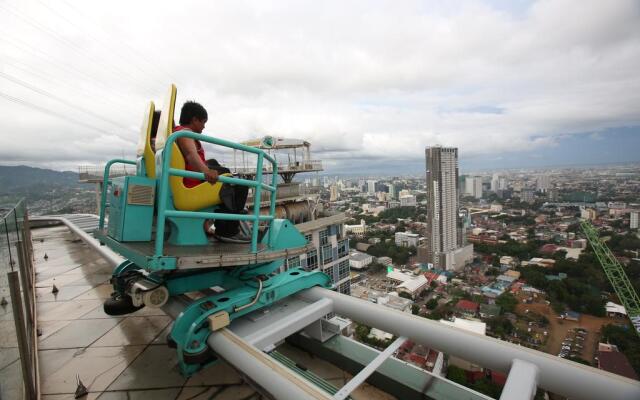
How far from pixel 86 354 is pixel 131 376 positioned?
28.3 inches

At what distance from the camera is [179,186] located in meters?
2.32

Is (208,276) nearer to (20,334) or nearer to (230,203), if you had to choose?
(230,203)

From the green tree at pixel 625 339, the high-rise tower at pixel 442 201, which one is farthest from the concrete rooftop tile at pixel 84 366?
the high-rise tower at pixel 442 201

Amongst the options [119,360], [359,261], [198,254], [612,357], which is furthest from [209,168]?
[359,261]

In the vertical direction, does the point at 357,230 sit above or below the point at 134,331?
below

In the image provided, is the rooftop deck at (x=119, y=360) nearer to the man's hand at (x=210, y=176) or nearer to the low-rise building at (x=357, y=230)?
the man's hand at (x=210, y=176)

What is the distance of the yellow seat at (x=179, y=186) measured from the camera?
230 cm

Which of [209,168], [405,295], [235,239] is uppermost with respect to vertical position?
[209,168]

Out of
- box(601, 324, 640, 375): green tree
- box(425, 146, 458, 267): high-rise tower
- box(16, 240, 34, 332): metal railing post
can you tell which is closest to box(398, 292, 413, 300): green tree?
box(601, 324, 640, 375): green tree

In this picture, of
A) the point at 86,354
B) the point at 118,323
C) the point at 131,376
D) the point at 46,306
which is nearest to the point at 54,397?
the point at 131,376

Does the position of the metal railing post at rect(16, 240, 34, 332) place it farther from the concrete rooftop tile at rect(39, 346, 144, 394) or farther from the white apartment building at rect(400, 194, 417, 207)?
the white apartment building at rect(400, 194, 417, 207)

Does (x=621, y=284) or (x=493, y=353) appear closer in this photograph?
(x=493, y=353)

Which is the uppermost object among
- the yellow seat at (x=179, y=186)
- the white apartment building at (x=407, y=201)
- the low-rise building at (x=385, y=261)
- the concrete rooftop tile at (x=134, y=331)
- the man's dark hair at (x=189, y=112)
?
the man's dark hair at (x=189, y=112)

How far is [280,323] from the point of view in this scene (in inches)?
86.0
